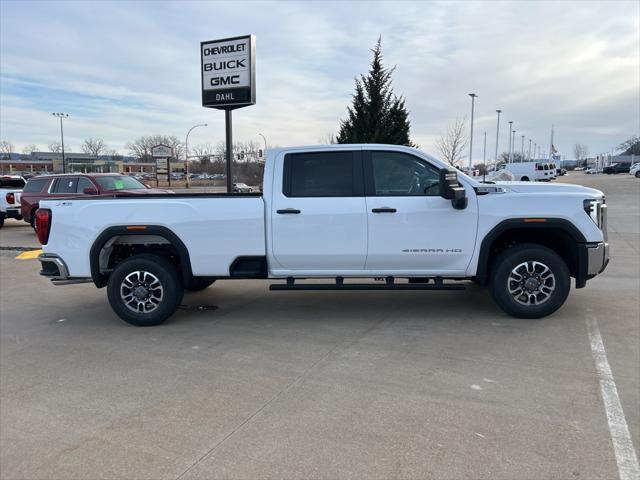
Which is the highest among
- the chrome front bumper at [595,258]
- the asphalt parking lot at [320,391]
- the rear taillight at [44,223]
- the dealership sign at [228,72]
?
the dealership sign at [228,72]

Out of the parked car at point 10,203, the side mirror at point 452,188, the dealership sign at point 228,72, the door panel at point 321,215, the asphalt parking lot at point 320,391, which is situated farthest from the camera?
the parked car at point 10,203

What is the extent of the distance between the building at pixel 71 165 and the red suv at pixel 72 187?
3578 inches

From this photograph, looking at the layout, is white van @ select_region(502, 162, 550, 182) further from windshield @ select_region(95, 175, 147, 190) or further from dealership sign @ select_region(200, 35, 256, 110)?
dealership sign @ select_region(200, 35, 256, 110)

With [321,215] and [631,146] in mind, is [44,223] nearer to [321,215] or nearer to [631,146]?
[321,215]

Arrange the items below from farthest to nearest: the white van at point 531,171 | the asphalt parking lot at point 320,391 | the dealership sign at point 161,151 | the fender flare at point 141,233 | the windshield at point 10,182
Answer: the white van at point 531,171, the dealership sign at point 161,151, the windshield at point 10,182, the fender flare at point 141,233, the asphalt parking lot at point 320,391

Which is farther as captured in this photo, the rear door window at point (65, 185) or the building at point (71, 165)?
the building at point (71, 165)

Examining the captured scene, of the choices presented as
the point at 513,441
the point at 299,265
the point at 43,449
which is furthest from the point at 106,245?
the point at 513,441

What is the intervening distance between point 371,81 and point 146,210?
15543 mm

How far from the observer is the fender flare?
591cm

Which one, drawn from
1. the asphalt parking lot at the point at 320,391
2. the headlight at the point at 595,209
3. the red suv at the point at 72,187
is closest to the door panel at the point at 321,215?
the asphalt parking lot at the point at 320,391

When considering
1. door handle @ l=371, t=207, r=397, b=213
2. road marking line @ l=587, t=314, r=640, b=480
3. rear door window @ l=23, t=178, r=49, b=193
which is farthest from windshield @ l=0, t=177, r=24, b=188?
road marking line @ l=587, t=314, r=640, b=480

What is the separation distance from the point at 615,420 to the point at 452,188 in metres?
2.75

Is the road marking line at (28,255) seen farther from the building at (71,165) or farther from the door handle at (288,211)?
the building at (71,165)

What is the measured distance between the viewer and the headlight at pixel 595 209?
5.70 metres
